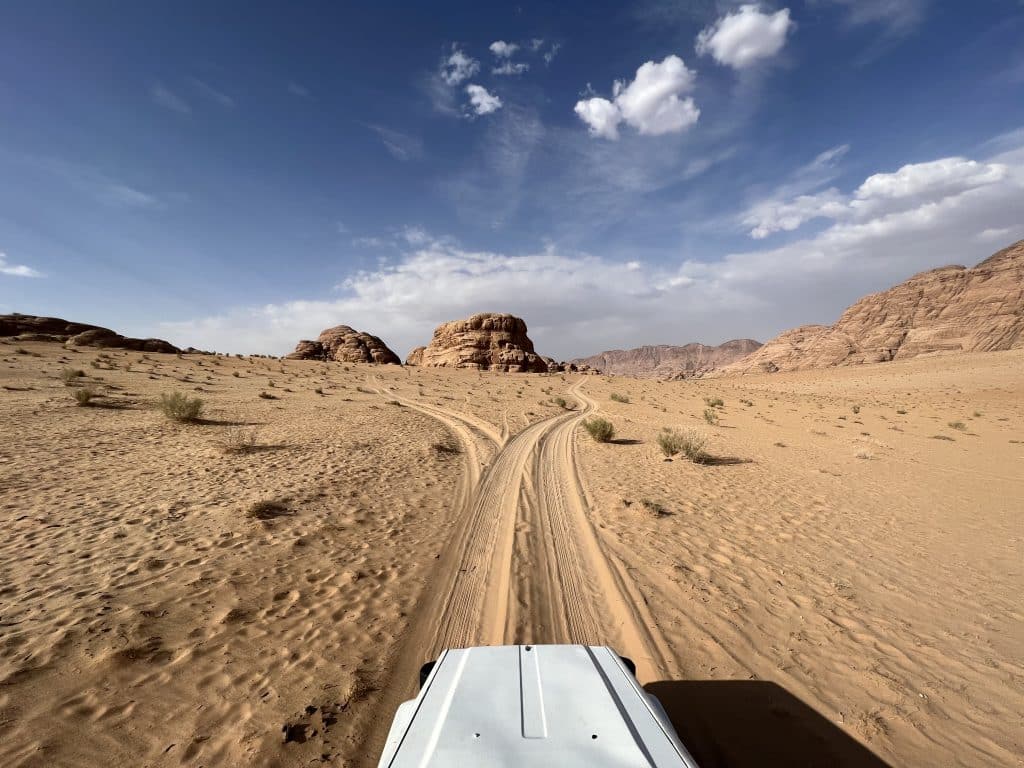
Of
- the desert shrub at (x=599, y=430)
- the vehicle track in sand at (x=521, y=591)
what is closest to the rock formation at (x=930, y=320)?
the desert shrub at (x=599, y=430)

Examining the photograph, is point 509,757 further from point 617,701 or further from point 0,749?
point 0,749

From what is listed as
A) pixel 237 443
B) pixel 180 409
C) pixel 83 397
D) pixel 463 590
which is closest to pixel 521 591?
pixel 463 590

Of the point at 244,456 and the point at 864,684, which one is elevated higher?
the point at 244,456

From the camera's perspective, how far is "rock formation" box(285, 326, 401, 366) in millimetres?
85438

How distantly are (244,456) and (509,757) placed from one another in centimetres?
1153

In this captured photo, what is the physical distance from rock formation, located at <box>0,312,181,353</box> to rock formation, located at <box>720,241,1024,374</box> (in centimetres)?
13196

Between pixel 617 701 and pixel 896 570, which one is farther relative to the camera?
pixel 896 570

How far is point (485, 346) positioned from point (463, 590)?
255 ft

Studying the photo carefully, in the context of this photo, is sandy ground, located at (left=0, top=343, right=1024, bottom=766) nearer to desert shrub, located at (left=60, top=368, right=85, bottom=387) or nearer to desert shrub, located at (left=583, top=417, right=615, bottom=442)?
desert shrub, located at (left=583, top=417, right=615, bottom=442)

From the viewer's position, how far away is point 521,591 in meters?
5.52

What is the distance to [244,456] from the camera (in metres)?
10.9

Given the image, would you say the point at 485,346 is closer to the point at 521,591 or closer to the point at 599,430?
the point at 599,430

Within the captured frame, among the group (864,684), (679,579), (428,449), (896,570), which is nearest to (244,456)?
(428,449)

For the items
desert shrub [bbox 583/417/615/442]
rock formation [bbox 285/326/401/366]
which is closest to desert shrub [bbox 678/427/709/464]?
desert shrub [bbox 583/417/615/442]
